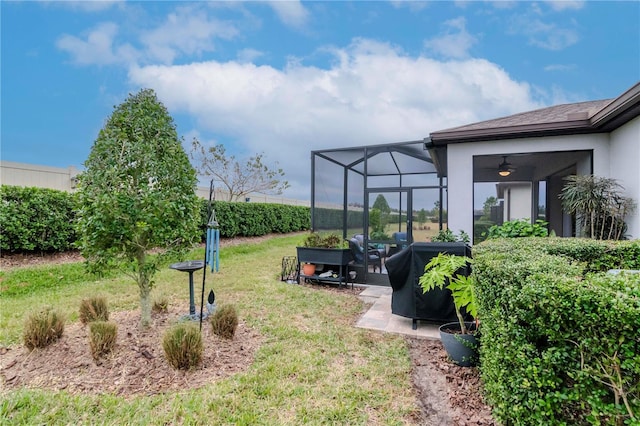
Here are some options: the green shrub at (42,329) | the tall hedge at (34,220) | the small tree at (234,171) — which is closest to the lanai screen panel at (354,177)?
the green shrub at (42,329)

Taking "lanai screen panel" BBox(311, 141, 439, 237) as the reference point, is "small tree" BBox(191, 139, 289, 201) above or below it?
above

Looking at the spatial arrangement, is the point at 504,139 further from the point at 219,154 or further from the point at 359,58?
the point at 219,154

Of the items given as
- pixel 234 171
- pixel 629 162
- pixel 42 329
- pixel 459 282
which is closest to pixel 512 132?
pixel 629 162

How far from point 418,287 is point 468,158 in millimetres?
2916

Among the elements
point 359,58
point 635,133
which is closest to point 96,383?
point 635,133

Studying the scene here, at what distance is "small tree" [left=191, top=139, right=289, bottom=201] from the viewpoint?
1630 centimetres

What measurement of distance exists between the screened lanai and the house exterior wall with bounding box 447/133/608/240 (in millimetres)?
Answer: 953

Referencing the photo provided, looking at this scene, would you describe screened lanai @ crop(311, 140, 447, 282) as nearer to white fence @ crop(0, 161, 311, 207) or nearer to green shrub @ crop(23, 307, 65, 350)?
green shrub @ crop(23, 307, 65, 350)

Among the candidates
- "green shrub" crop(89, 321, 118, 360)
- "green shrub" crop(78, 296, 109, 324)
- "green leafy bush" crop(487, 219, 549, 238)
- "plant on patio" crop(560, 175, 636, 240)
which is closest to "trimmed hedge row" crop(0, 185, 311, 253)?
"green shrub" crop(78, 296, 109, 324)

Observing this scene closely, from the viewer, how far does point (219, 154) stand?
16.3 meters

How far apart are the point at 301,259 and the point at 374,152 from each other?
2876 mm

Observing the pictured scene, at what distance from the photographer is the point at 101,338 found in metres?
2.74

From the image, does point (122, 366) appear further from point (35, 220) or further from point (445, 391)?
point (35, 220)

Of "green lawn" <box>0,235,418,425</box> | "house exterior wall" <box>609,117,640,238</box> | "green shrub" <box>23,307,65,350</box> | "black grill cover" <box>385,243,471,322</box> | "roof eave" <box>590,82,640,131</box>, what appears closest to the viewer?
"green lawn" <box>0,235,418,425</box>
